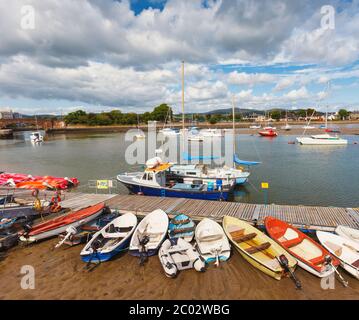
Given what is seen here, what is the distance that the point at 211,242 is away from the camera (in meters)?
11.9

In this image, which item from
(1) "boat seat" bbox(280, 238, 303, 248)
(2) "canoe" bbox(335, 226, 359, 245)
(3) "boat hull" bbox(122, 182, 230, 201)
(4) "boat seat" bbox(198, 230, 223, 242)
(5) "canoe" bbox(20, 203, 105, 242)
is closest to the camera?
(1) "boat seat" bbox(280, 238, 303, 248)

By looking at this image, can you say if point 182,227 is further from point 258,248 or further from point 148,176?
point 148,176

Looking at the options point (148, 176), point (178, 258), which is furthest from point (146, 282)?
point (148, 176)

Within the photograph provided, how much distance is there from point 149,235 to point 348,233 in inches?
419

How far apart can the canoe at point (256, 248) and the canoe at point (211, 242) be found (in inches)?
17.1

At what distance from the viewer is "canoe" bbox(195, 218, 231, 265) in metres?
10.9

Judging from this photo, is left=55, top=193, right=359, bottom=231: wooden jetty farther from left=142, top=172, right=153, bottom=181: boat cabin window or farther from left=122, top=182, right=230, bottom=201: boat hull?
left=142, top=172, right=153, bottom=181: boat cabin window

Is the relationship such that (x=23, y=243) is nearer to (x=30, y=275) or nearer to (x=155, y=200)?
(x=30, y=275)

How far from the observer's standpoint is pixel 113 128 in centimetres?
14425

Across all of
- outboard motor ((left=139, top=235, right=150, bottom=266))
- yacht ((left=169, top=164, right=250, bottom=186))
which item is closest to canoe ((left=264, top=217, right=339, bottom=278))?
outboard motor ((left=139, top=235, right=150, bottom=266))

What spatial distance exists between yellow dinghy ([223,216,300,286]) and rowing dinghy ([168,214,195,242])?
6.52ft

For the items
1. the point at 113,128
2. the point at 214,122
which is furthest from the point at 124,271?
the point at 214,122
